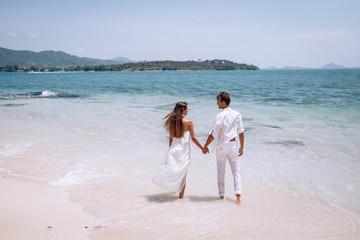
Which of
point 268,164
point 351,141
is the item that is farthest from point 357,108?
point 268,164

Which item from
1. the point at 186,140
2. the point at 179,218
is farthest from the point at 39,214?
the point at 186,140

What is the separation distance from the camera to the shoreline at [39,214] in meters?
4.00

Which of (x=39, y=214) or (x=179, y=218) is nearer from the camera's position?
(x=39, y=214)

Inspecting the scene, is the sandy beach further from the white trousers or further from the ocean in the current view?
the white trousers

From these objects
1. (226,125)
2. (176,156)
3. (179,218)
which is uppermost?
(226,125)

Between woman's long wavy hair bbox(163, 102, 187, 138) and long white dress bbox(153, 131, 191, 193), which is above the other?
woman's long wavy hair bbox(163, 102, 187, 138)

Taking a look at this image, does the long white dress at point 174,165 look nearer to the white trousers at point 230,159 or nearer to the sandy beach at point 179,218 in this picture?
the sandy beach at point 179,218

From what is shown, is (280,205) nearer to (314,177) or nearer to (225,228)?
(225,228)

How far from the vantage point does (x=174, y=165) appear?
17.0 feet

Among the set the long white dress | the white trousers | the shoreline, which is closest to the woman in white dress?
the long white dress

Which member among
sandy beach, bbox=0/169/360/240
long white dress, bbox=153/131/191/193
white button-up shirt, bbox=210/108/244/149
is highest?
white button-up shirt, bbox=210/108/244/149

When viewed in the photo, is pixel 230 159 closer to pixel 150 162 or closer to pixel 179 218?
pixel 179 218

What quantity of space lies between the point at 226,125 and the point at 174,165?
1.27 m

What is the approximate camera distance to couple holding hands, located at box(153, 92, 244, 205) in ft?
16.6
